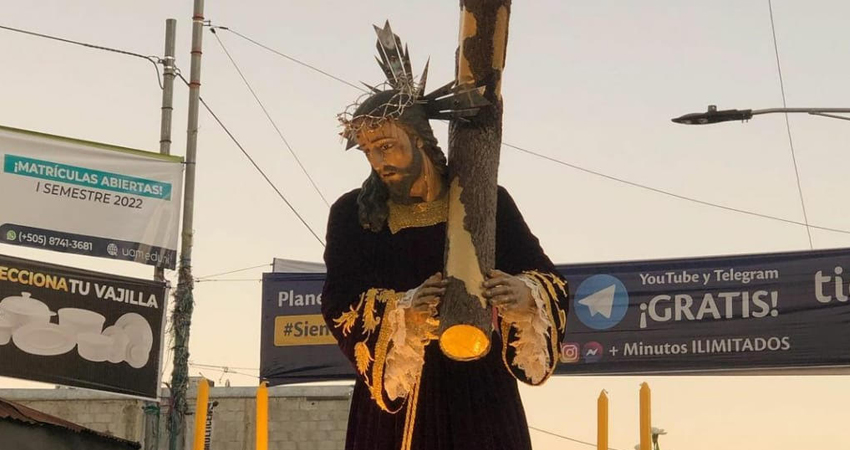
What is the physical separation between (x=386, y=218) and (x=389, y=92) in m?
0.45

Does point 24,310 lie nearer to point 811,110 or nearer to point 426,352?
point 811,110

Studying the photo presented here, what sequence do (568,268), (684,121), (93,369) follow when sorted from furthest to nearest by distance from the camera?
(568,268) < (93,369) < (684,121)

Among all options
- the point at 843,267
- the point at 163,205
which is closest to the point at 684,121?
the point at 843,267

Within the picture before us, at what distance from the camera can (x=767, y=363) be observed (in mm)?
15266

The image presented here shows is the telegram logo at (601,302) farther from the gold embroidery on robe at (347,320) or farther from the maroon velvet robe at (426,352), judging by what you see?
the gold embroidery on robe at (347,320)

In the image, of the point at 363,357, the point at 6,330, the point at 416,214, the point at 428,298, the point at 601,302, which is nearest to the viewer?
the point at 428,298

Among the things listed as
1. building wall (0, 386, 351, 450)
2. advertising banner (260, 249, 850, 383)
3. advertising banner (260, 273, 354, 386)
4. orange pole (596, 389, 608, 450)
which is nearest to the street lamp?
advertising banner (260, 249, 850, 383)

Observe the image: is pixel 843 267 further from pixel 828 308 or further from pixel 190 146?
pixel 190 146

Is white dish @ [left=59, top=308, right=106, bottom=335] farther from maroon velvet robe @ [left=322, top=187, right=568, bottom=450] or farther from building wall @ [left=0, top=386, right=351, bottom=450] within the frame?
building wall @ [left=0, top=386, right=351, bottom=450]

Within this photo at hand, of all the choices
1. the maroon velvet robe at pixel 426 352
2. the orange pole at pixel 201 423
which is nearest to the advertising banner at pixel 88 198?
the orange pole at pixel 201 423

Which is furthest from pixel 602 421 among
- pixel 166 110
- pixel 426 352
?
pixel 166 110

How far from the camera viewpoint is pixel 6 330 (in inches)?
577

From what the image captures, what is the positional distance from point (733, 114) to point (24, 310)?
23.9 ft

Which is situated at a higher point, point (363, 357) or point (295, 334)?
point (295, 334)
